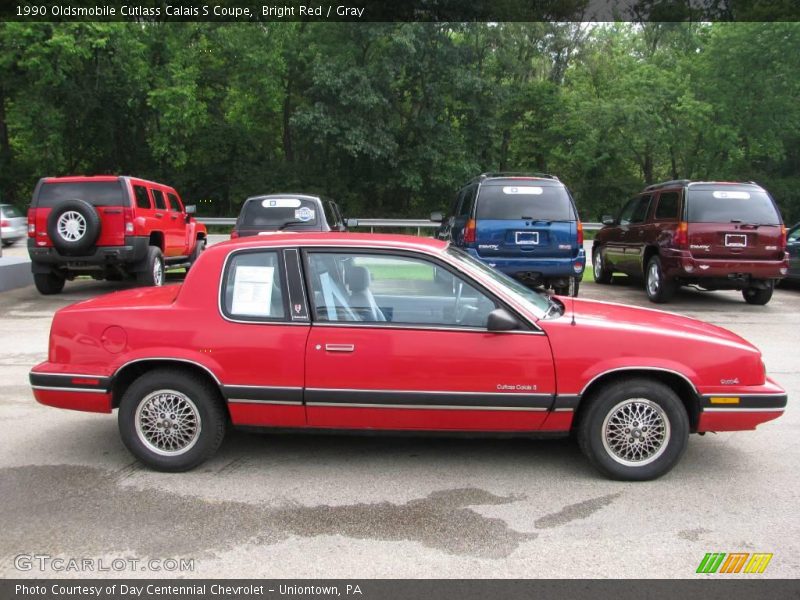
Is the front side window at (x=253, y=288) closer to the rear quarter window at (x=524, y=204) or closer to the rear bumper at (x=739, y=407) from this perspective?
the rear bumper at (x=739, y=407)

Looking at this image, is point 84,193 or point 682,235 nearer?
point 682,235

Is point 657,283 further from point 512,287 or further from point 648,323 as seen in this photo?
point 512,287

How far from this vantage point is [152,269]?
12.1m

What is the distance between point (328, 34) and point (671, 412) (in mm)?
32890

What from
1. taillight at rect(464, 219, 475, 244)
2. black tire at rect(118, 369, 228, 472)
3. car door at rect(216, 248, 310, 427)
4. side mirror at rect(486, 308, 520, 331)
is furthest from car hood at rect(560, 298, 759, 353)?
taillight at rect(464, 219, 475, 244)

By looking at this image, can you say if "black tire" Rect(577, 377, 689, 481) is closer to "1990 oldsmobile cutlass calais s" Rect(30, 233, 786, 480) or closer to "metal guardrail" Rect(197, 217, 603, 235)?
"1990 oldsmobile cutlass calais s" Rect(30, 233, 786, 480)

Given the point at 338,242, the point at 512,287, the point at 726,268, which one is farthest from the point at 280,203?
the point at 512,287

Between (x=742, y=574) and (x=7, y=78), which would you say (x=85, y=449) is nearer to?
(x=742, y=574)

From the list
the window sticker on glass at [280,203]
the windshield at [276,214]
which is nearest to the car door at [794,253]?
the windshield at [276,214]

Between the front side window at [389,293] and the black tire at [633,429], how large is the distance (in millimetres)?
877

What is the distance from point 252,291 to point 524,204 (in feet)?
22.5

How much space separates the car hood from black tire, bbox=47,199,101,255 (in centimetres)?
886

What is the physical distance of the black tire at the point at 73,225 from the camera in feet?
36.4

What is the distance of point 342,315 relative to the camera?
170 inches
